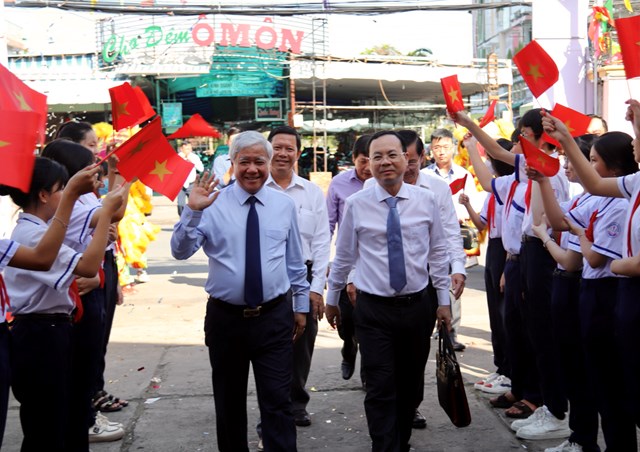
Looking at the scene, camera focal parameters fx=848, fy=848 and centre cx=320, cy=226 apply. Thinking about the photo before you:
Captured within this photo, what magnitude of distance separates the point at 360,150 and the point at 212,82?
1983 centimetres

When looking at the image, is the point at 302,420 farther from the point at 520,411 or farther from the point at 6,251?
the point at 6,251

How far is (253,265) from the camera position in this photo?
447 cm

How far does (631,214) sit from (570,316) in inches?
42.6

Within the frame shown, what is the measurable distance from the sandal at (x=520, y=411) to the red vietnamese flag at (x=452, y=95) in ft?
6.75

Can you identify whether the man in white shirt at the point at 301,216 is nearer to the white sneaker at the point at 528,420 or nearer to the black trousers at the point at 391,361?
the black trousers at the point at 391,361

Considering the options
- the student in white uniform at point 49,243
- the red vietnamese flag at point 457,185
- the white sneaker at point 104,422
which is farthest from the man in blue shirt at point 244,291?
the red vietnamese flag at point 457,185

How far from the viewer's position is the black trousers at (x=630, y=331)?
383cm

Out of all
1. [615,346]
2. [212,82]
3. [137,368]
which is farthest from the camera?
[212,82]

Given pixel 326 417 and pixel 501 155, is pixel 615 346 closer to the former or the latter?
pixel 501 155

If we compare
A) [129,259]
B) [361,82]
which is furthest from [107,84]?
[129,259]

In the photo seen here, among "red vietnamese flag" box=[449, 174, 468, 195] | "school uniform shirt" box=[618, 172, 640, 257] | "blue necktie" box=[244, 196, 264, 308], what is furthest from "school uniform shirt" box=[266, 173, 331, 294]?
"school uniform shirt" box=[618, 172, 640, 257]

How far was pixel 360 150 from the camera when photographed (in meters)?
6.62

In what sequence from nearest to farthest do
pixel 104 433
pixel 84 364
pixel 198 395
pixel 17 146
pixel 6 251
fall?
pixel 17 146, pixel 6 251, pixel 84 364, pixel 104 433, pixel 198 395

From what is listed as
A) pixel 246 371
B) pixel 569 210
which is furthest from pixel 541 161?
pixel 246 371
